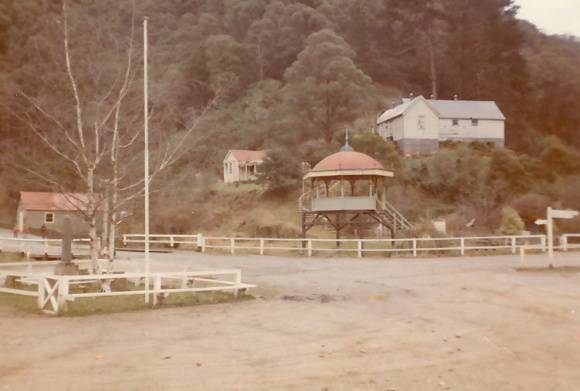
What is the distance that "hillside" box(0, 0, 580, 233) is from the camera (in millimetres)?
32594

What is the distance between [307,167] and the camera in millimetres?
48500

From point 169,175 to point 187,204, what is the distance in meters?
7.36

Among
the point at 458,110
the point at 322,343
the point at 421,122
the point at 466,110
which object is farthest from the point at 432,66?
the point at 322,343

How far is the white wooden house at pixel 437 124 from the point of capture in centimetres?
5438

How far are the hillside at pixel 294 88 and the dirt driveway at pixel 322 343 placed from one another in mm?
9722

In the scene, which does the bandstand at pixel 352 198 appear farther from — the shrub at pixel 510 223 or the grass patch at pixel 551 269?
the grass patch at pixel 551 269

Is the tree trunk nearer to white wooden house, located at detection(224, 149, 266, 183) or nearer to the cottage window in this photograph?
white wooden house, located at detection(224, 149, 266, 183)

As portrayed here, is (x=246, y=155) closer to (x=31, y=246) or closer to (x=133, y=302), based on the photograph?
(x=31, y=246)

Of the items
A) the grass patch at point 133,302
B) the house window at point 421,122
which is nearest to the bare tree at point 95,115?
the grass patch at point 133,302

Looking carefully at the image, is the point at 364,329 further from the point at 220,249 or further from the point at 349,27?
the point at 349,27

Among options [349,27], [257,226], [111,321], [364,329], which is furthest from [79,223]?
[349,27]

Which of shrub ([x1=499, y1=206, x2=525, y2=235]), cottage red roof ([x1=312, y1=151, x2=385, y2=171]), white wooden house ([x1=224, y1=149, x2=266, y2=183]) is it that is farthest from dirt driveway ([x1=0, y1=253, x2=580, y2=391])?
white wooden house ([x1=224, y1=149, x2=266, y2=183])

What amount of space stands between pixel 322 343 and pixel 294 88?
160 feet

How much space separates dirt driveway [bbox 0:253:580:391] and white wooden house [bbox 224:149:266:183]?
40612 millimetres
